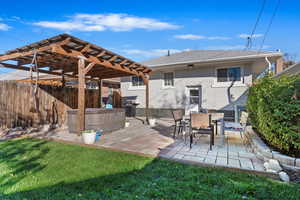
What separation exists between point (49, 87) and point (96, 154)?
535cm

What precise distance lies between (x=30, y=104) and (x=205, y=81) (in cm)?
886

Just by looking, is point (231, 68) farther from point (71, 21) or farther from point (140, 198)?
point (71, 21)

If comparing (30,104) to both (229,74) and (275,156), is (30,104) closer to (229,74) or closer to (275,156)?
(275,156)

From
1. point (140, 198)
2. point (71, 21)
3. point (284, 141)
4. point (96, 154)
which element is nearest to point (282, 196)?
point (284, 141)

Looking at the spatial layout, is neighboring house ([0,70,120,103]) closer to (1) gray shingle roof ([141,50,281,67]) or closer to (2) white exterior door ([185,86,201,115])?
(1) gray shingle roof ([141,50,281,67])

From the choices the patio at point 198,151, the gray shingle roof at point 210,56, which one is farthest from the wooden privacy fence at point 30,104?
the gray shingle roof at point 210,56

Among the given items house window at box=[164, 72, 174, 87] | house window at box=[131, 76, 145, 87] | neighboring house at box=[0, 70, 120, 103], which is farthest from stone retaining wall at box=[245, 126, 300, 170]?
neighboring house at box=[0, 70, 120, 103]

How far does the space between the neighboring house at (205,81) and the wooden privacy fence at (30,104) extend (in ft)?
17.2

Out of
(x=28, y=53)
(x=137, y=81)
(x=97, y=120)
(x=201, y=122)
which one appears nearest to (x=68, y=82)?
(x=137, y=81)

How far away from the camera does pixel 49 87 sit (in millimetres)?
7367

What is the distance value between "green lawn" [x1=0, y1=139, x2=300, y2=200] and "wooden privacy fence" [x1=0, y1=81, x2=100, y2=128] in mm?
3366

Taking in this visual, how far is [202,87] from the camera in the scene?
9.66 meters

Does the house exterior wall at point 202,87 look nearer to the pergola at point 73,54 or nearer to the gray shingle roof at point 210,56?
the gray shingle roof at point 210,56

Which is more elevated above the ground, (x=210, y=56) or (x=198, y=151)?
(x=210, y=56)
